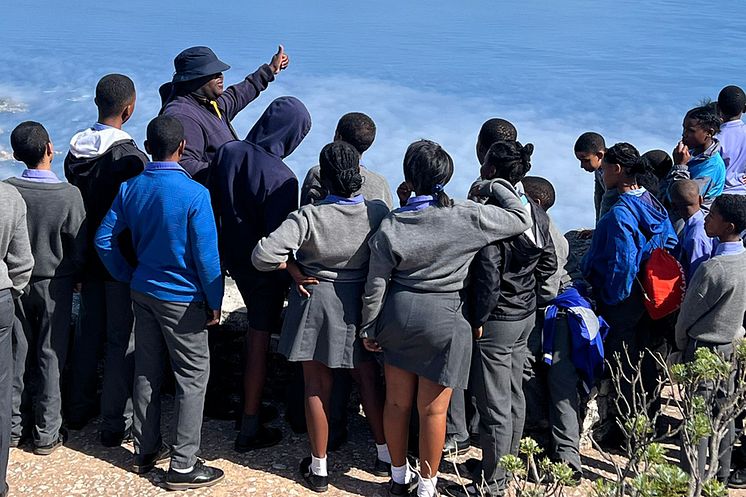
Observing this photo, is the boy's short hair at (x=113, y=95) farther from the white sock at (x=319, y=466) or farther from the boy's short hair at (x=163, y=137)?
the white sock at (x=319, y=466)

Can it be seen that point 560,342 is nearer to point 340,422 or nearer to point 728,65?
point 340,422

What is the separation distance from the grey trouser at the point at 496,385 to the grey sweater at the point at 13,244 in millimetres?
1980

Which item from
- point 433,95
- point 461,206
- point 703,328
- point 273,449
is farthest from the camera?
point 433,95

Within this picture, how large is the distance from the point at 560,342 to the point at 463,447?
72cm

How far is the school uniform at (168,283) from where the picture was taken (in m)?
3.67

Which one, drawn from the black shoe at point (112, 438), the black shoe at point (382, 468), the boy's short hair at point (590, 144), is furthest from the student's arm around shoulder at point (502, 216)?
the black shoe at point (112, 438)

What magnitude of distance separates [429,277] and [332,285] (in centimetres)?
45

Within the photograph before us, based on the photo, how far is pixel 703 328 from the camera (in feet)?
12.7

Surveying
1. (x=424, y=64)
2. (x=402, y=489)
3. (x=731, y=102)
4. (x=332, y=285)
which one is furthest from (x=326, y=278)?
(x=424, y=64)

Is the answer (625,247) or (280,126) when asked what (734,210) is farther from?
(280,126)

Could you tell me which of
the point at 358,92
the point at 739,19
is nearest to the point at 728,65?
the point at 739,19

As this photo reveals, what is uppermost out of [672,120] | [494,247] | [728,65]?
[728,65]

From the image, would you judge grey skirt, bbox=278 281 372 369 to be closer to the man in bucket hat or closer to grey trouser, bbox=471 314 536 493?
grey trouser, bbox=471 314 536 493

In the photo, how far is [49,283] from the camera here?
13.1ft
